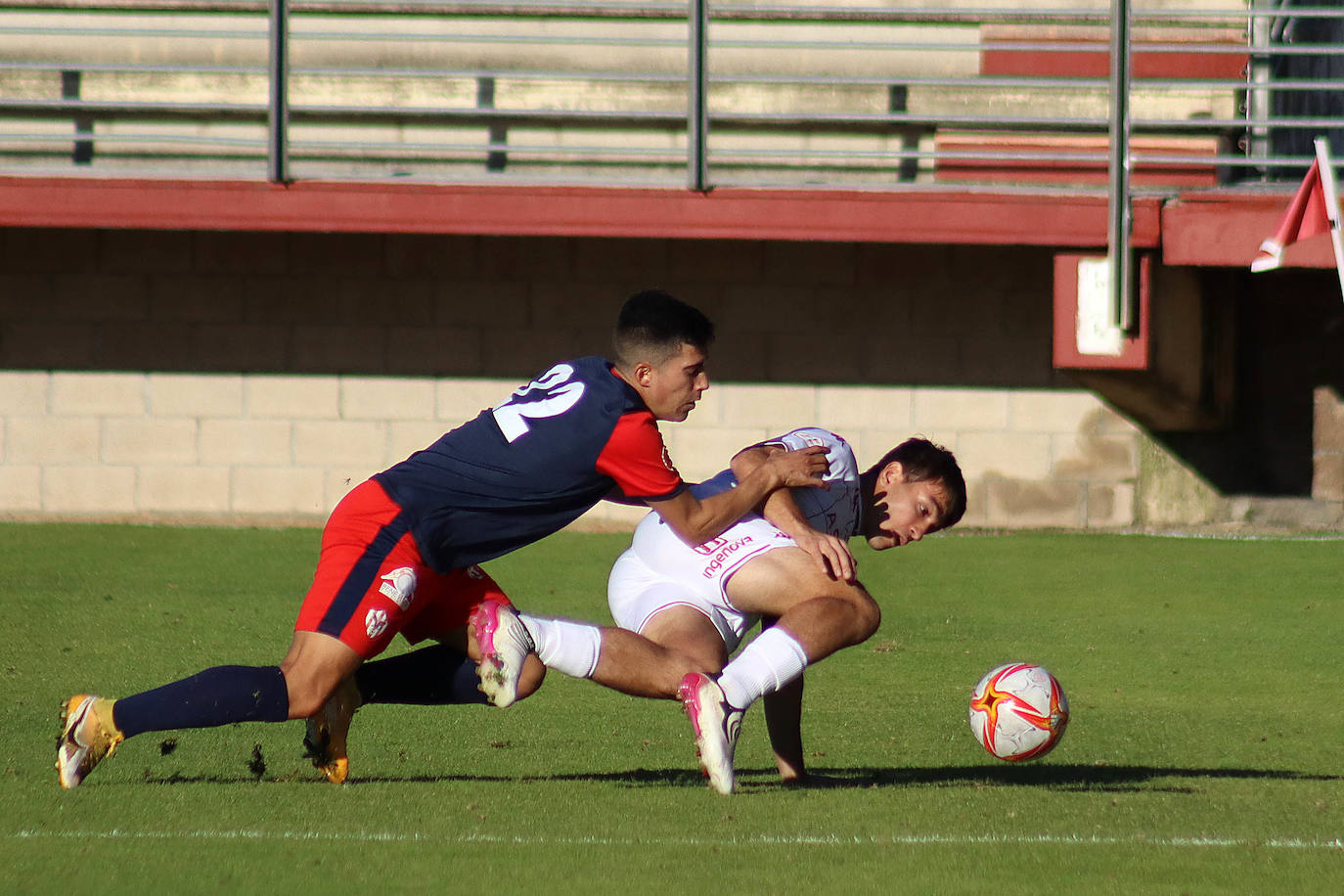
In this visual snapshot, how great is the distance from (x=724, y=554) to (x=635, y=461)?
620 mm

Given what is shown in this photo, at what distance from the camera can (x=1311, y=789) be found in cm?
566

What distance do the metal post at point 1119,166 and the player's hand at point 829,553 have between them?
6.64 metres

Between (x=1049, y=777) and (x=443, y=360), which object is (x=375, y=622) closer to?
(x=1049, y=777)

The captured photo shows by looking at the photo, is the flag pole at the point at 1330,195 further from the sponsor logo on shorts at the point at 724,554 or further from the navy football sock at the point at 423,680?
the navy football sock at the point at 423,680

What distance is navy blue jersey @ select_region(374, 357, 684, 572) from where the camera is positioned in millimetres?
5191

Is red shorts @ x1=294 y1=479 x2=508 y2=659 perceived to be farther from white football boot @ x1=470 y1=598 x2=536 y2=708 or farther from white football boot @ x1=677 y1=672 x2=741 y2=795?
white football boot @ x1=677 y1=672 x2=741 y2=795

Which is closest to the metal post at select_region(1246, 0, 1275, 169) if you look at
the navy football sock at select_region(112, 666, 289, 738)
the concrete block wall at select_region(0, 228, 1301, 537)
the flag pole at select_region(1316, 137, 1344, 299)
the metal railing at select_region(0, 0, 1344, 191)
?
the metal railing at select_region(0, 0, 1344, 191)

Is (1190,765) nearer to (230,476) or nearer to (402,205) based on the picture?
(402,205)

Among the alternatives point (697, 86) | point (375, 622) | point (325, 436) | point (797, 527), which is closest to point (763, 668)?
point (797, 527)

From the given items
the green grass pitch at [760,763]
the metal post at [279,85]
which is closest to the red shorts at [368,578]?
the green grass pitch at [760,763]

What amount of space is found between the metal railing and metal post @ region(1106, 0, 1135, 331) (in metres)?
1.64

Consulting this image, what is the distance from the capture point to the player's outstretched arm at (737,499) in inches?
208

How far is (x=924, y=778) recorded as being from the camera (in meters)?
5.87

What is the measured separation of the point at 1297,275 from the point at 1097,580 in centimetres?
393
